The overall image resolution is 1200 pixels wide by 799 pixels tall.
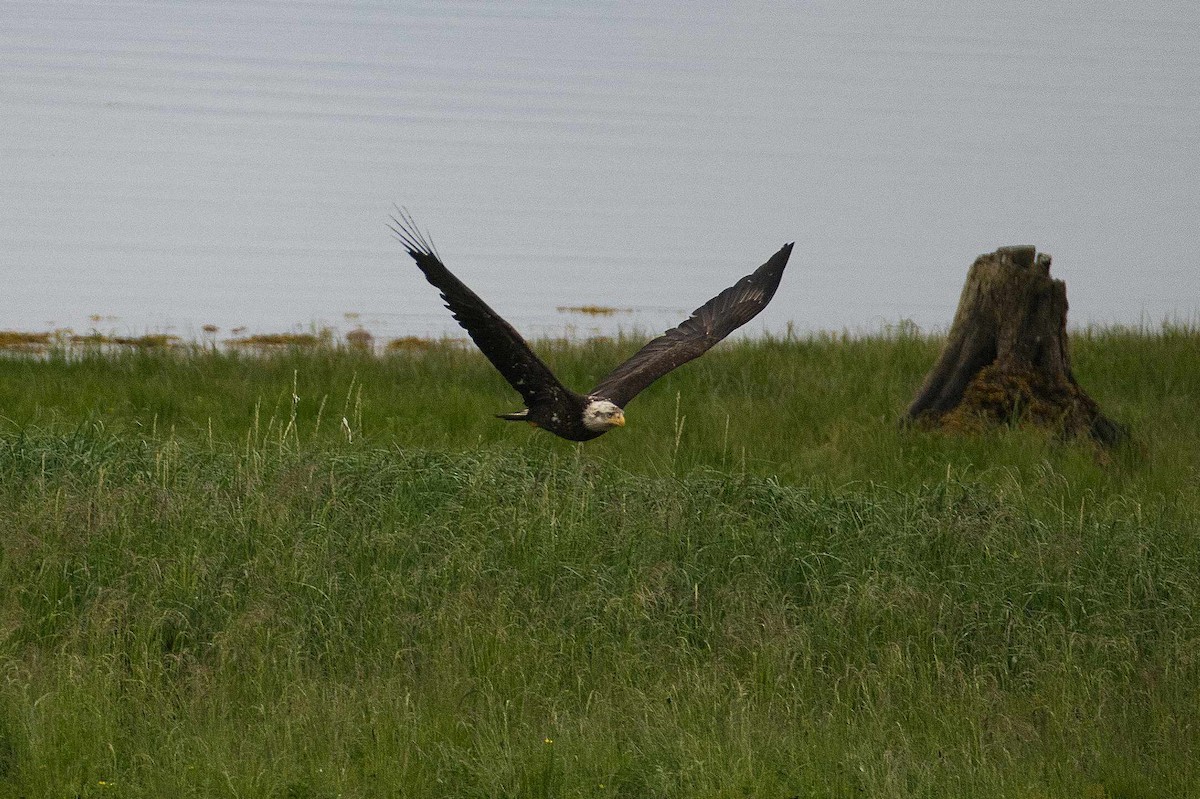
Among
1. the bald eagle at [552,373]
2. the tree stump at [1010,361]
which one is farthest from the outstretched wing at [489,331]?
the tree stump at [1010,361]

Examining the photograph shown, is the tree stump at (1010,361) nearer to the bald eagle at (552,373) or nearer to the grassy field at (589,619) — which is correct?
the grassy field at (589,619)

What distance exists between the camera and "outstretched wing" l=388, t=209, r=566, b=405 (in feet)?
21.5

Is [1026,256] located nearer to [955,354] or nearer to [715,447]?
[955,354]

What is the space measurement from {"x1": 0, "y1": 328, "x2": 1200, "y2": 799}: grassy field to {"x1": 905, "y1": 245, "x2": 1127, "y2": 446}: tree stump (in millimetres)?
395

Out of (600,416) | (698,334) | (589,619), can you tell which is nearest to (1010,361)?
(698,334)

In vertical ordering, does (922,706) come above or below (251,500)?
below

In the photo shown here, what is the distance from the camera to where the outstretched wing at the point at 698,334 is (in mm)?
8781

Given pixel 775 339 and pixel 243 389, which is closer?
pixel 243 389

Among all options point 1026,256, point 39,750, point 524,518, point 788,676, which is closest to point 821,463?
point 1026,256

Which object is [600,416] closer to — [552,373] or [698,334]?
[552,373]

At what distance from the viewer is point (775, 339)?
45.4 ft

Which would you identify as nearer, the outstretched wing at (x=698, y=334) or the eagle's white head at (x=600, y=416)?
the eagle's white head at (x=600, y=416)

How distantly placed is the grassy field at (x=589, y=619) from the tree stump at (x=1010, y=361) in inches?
15.6

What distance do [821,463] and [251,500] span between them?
4519 mm
